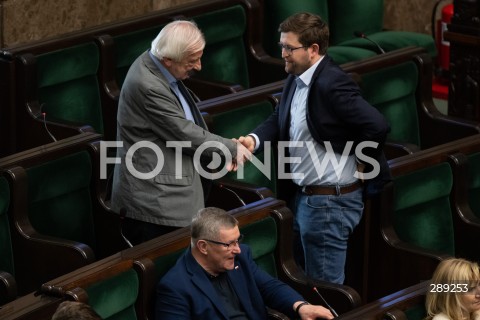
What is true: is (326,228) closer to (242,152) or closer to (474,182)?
(242,152)

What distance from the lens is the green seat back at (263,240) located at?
372cm

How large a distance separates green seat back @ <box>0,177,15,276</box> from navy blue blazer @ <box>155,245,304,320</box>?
0.68 meters

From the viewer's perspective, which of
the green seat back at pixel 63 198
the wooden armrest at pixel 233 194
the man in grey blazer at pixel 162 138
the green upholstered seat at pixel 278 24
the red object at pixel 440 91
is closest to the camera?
the man in grey blazer at pixel 162 138

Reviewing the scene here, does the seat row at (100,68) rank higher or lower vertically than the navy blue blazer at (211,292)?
higher

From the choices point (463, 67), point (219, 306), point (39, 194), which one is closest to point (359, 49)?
point (463, 67)

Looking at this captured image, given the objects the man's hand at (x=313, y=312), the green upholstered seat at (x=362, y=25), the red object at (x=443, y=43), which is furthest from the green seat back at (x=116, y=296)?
the red object at (x=443, y=43)

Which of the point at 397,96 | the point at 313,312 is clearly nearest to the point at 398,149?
the point at 397,96

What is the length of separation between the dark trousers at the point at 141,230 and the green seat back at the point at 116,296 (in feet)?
1.26

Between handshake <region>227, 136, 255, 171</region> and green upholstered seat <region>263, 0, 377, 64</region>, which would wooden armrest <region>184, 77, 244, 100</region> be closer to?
green upholstered seat <region>263, 0, 377, 64</region>

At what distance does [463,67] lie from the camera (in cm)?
550

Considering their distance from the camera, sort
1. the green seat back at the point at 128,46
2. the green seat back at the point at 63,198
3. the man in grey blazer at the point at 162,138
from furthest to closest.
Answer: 1. the green seat back at the point at 128,46
2. the green seat back at the point at 63,198
3. the man in grey blazer at the point at 162,138

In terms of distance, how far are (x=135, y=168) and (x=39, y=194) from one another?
48cm

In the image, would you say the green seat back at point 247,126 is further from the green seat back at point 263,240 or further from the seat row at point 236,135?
the green seat back at point 263,240

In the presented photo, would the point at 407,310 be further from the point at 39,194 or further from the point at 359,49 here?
the point at 359,49
